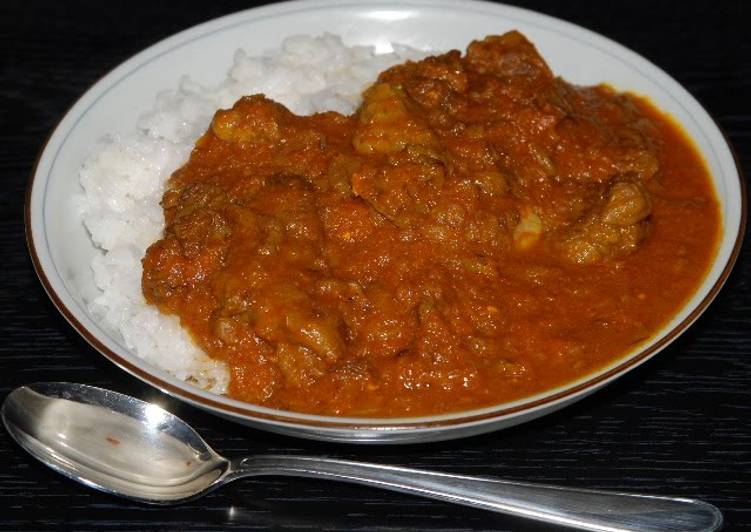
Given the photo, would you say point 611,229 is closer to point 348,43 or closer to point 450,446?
point 450,446

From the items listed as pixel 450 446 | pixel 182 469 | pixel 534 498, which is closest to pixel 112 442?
pixel 182 469

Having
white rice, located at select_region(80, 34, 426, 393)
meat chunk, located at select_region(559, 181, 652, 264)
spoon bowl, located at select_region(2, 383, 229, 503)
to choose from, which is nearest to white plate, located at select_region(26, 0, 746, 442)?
white rice, located at select_region(80, 34, 426, 393)

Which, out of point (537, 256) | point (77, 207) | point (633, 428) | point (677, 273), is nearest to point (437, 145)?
point (537, 256)

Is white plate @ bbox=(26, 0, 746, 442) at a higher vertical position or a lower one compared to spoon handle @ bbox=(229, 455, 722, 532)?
higher

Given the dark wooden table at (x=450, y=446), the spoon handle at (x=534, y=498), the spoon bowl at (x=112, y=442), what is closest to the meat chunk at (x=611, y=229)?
the dark wooden table at (x=450, y=446)

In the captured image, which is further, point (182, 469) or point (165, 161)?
point (165, 161)

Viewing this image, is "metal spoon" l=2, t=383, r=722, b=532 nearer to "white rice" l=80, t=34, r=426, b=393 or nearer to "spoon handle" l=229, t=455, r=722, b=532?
"spoon handle" l=229, t=455, r=722, b=532
